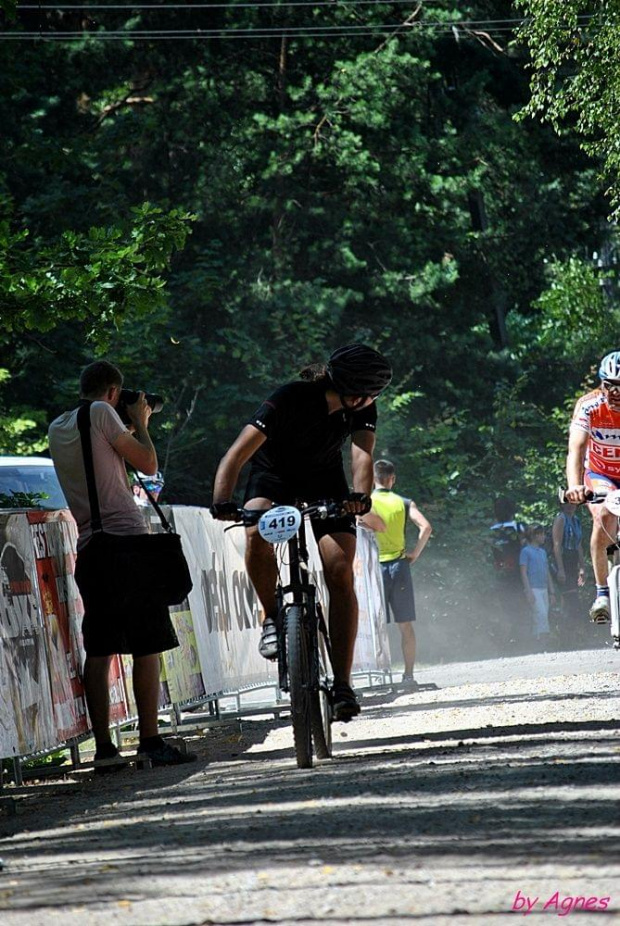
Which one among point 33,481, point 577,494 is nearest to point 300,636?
point 577,494

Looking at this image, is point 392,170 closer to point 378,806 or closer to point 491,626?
point 491,626

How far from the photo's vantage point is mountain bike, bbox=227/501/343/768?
25.1ft

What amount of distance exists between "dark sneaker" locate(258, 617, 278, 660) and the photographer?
1.53 metres

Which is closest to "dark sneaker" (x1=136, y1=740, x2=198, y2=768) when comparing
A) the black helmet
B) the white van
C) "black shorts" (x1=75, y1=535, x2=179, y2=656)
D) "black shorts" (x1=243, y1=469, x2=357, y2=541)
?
"black shorts" (x1=75, y1=535, x2=179, y2=656)

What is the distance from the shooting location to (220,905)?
457 centimetres

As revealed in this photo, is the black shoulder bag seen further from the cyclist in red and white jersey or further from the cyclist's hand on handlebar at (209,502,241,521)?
the cyclist in red and white jersey

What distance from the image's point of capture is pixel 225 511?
7.77 meters

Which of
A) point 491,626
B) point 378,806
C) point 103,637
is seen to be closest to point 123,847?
point 378,806

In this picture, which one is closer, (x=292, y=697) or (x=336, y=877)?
(x=336, y=877)

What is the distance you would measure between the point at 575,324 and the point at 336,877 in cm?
3046

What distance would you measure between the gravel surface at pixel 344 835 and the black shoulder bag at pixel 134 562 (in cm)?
97

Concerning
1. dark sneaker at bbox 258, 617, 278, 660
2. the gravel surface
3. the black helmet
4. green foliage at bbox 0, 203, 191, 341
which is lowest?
the gravel surface

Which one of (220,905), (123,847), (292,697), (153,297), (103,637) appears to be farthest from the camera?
(153,297)

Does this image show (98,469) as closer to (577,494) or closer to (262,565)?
(262,565)
